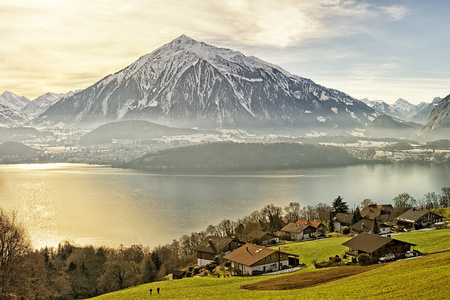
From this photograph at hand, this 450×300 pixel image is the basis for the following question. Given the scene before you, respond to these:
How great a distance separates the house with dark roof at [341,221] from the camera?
7212 cm

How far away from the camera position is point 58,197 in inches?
5404

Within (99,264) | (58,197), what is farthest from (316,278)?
(58,197)

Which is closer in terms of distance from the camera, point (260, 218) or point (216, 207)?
point (260, 218)

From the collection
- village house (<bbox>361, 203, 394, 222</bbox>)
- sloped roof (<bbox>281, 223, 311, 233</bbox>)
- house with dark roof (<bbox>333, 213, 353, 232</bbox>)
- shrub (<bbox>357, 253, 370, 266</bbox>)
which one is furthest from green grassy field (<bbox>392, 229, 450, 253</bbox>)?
village house (<bbox>361, 203, 394, 222</bbox>)

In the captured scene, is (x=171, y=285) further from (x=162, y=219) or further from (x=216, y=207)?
(x=216, y=207)

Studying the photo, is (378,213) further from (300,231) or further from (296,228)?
(300,231)

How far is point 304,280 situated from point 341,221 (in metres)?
45.9

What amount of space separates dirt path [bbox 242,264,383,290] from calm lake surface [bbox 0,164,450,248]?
44.0 m

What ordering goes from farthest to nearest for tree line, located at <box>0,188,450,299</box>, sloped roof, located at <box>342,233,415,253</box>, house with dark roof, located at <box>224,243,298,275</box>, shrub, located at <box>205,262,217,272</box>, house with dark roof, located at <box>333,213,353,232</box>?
house with dark roof, located at <box>333,213,353,232</box> < shrub, located at <box>205,262,217,272</box> < house with dark roof, located at <box>224,243,298,275</box> < sloped roof, located at <box>342,233,415,253</box> < tree line, located at <box>0,188,450,299</box>

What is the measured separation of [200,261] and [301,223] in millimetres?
22871

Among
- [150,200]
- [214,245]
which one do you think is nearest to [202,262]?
[214,245]

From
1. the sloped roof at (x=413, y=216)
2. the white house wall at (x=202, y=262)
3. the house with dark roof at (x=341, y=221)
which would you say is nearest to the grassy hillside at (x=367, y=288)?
the white house wall at (x=202, y=262)

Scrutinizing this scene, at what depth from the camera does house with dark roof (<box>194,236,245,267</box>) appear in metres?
51.7

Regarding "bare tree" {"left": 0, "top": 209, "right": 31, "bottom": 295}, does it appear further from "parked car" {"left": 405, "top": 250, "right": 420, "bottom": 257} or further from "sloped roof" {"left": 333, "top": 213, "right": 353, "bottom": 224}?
"sloped roof" {"left": 333, "top": 213, "right": 353, "bottom": 224}
